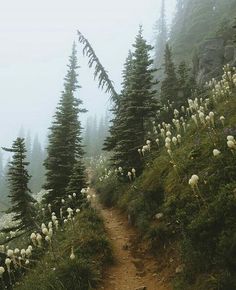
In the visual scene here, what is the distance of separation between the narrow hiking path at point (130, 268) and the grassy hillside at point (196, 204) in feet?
1.42

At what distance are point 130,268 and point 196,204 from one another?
275 centimetres

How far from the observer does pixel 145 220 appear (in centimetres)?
1186

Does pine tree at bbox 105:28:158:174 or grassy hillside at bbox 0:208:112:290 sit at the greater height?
pine tree at bbox 105:28:158:174

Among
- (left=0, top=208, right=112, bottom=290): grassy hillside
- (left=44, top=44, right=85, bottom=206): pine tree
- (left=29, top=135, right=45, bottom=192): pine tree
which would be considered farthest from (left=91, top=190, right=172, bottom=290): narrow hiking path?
(left=29, top=135, right=45, bottom=192): pine tree

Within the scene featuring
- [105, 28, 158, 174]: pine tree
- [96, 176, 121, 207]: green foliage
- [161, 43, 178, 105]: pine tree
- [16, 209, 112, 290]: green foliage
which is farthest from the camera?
[161, 43, 178, 105]: pine tree

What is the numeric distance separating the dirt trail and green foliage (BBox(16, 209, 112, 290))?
35 cm

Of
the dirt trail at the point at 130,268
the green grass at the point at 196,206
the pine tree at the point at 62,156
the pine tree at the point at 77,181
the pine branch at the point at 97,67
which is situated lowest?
the dirt trail at the point at 130,268

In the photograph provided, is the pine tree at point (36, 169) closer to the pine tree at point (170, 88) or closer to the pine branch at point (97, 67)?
the pine branch at point (97, 67)

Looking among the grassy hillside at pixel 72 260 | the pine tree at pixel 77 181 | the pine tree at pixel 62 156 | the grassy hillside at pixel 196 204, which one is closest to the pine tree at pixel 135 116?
the pine tree at pixel 77 181

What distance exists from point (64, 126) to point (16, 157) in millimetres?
9546

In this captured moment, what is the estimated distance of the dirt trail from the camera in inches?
376

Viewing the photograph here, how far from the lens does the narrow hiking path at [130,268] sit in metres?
9.54

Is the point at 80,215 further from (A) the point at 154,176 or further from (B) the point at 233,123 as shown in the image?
(B) the point at 233,123

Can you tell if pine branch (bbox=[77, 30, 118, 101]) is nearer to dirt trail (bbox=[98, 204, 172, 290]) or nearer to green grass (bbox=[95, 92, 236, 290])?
green grass (bbox=[95, 92, 236, 290])
